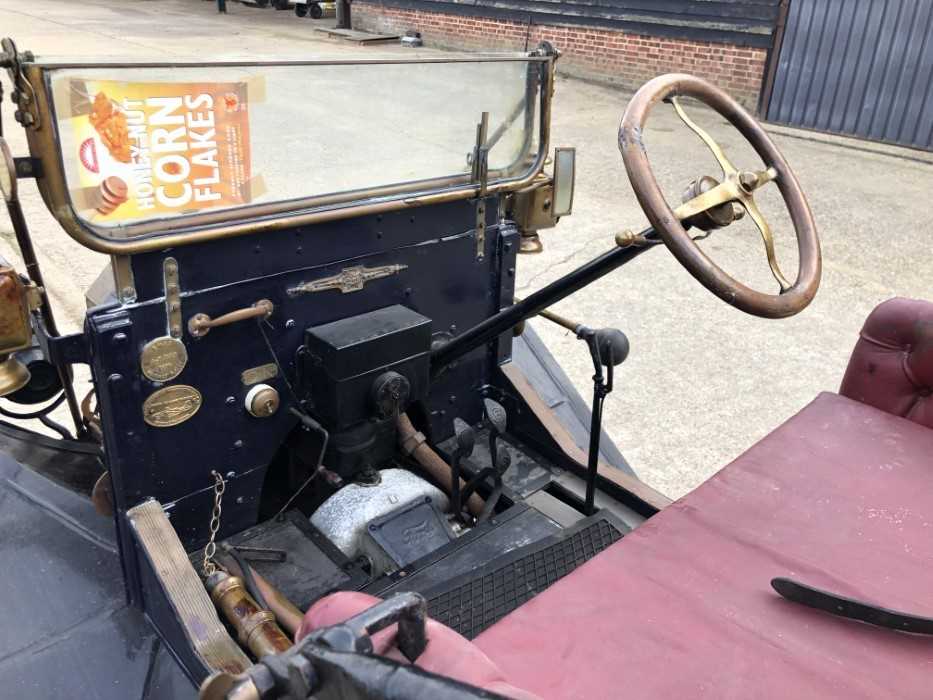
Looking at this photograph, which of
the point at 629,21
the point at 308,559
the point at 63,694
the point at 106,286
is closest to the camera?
the point at 63,694

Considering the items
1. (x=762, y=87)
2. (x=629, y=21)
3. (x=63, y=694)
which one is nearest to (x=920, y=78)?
(x=762, y=87)

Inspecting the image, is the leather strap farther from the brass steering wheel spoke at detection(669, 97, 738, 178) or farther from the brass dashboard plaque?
the brass dashboard plaque

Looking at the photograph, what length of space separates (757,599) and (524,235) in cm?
130

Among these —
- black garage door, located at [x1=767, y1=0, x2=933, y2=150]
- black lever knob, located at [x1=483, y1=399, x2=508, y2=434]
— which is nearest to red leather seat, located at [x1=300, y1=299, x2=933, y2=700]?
black lever knob, located at [x1=483, y1=399, x2=508, y2=434]

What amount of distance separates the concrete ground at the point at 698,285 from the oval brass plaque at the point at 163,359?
0.60m

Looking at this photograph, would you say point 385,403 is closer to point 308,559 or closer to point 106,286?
point 308,559

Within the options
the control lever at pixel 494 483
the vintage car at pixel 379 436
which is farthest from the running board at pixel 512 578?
the control lever at pixel 494 483

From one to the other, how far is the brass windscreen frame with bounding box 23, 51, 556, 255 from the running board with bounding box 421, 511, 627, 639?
977 mm

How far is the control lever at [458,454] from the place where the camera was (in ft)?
7.38

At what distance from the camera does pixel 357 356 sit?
2.07 m

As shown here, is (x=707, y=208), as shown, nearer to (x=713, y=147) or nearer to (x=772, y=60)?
(x=713, y=147)

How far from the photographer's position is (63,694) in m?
1.76

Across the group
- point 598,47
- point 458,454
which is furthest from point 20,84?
point 598,47

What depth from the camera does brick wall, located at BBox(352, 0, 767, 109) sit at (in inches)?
391
